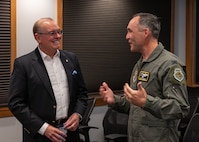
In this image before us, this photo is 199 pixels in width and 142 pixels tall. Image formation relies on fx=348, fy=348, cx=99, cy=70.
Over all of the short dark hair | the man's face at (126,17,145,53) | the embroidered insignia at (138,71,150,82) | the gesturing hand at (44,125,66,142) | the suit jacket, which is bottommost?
the gesturing hand at (44,125,66,142)

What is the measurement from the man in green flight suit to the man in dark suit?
1.11 ft

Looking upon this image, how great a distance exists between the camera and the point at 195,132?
114 inches

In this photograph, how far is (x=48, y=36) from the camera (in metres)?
2.50

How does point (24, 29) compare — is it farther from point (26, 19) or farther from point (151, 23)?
point (151, 23)

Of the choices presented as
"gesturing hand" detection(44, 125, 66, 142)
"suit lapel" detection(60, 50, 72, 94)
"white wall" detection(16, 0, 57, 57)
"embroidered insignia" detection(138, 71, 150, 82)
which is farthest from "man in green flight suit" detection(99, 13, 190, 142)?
"white wall" detection(16, 0, 57, 57)

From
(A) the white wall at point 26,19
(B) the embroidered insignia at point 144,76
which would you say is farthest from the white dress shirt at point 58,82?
(A) the white wall at point 26,19

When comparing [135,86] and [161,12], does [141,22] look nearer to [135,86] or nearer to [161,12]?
[135,86]

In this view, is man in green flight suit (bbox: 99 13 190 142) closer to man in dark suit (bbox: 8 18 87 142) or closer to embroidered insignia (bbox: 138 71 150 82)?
embroidered insignia (bbox: 138 71 150 82)

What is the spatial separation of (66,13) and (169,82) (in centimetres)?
226

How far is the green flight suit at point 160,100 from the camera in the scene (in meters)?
2.02

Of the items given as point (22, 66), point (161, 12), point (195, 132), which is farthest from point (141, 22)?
point (161, 12)

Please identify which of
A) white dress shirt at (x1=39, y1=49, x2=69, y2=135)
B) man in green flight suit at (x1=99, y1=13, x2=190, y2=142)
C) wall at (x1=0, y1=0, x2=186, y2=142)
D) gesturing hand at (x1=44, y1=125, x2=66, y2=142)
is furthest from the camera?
wall at (x1=0, y1=0, x2=186, y2=142)

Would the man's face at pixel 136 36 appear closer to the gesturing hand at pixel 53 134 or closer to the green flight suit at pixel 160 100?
the green flight suit at pixel 160 100

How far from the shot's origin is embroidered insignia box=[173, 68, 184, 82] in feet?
6.90
